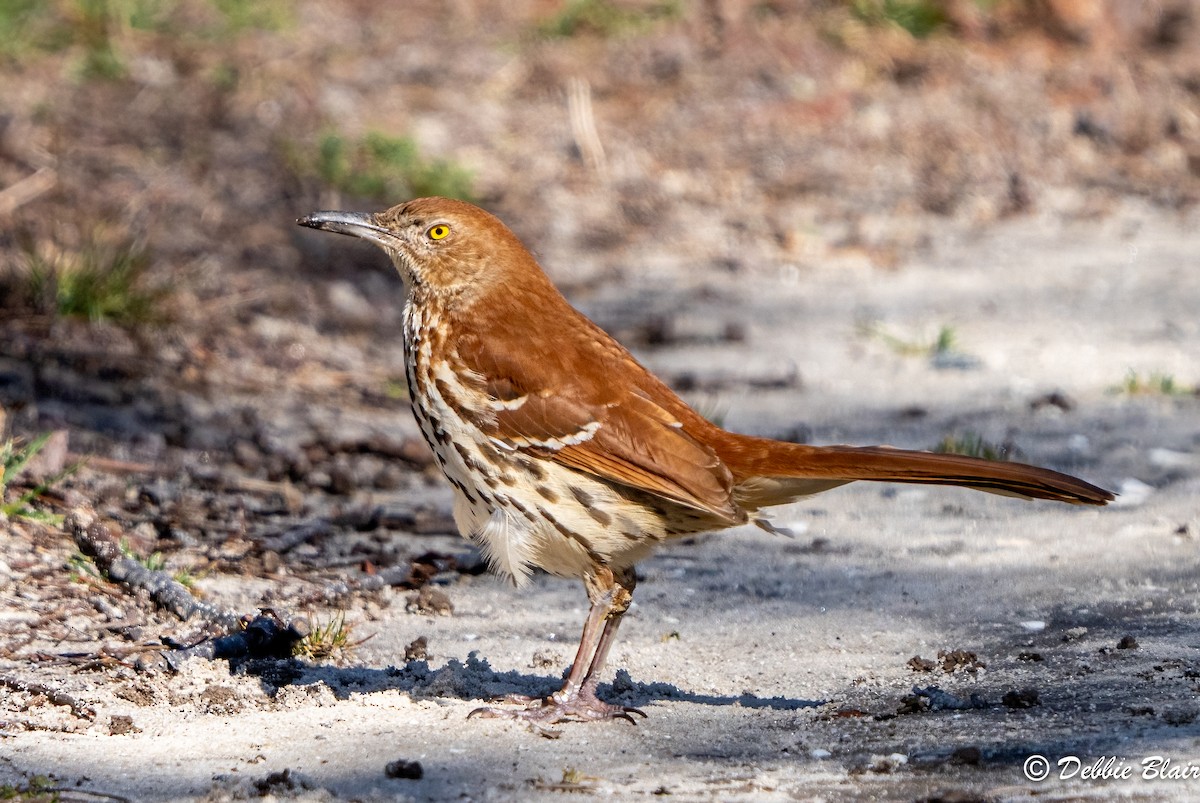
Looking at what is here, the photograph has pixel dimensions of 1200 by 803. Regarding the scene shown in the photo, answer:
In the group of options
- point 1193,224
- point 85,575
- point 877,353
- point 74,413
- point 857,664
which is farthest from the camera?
point 1193,224

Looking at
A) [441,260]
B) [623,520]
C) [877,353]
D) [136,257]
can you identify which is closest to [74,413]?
[136,257]

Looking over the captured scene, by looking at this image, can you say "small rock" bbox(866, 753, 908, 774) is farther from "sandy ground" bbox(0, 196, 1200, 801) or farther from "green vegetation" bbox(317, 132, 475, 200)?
"green vegetation" bbox(317, 132, 475, 200)

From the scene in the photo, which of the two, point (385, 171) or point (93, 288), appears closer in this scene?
point (93, 288)

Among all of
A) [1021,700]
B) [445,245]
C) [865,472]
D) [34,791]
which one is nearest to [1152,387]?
[1021,700]

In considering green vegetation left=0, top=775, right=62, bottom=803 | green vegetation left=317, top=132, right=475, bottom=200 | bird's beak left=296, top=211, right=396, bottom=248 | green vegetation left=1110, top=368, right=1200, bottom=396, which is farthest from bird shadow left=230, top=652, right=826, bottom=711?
green vegetation left=317, top=132, right=475, bottom=200

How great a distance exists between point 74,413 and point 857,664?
3.27 meters

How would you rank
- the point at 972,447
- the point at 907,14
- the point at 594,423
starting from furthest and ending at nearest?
the point at 907,14
the point at 972,447
the point at 594,423

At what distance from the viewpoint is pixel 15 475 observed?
4.86 m

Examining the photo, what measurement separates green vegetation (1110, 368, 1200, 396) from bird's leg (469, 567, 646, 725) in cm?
338

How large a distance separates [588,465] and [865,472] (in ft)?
2.14

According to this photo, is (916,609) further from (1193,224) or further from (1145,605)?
(1193,224)

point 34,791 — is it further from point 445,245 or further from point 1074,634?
point 1074,634

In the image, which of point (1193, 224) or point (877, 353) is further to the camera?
point (1193, 224)

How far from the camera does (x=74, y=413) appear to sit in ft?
19.4
